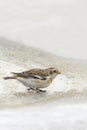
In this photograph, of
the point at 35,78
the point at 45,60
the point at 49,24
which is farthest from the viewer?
the point at 49,24

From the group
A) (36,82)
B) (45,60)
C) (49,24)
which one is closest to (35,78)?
(36,82)

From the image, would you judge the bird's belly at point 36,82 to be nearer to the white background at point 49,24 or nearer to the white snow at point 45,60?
the white snow at point 45,60

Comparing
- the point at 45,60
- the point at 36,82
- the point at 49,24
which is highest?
the point at 49,24

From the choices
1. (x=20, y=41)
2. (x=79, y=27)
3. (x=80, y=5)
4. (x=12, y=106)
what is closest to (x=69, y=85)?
(x=12, y=106)

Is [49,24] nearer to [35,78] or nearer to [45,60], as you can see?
[45,60]

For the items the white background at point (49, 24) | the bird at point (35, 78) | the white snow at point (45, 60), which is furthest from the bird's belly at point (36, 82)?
the white background at point (49, 24)
